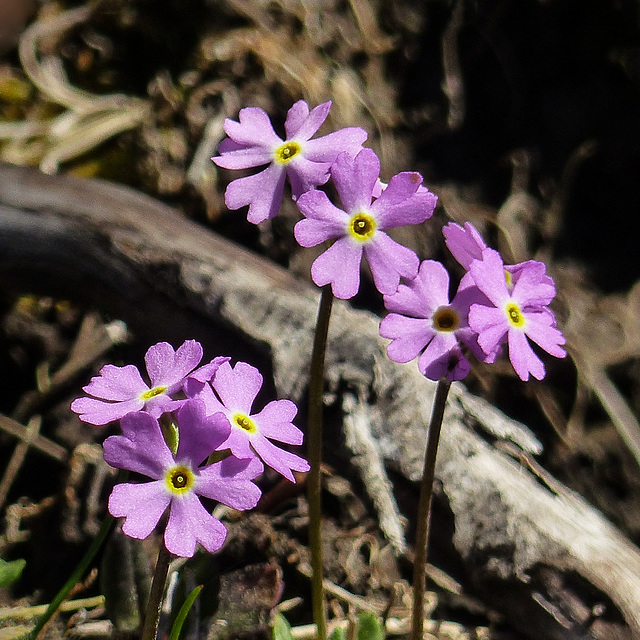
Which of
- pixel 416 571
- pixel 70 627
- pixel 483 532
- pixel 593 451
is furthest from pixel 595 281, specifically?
pixel 70 627

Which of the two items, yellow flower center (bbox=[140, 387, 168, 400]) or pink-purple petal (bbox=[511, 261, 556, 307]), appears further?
pink-purple petal (bbox=[511, 261, 556, 307])

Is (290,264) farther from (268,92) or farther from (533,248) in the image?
(533,248)

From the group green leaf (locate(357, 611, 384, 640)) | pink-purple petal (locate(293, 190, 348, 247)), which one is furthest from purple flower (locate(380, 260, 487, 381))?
green leaf (locate(357, 611, 384, 640))

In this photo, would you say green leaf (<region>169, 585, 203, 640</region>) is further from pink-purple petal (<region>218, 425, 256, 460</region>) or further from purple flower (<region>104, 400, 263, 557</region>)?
pink-purple petal (<region>218, 425, 256, 460</region>)

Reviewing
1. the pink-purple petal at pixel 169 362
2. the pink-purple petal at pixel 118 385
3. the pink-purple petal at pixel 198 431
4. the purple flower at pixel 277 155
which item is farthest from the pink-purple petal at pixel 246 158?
the pink-purple petal at pixel 198 431

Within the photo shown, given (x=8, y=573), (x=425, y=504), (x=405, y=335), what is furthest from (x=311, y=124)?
(x=8, y=573)

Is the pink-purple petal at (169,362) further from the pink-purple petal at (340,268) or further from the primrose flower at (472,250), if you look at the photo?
the primrose flower at (472,250)

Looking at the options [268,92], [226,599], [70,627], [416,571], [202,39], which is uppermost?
[202,39]
